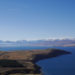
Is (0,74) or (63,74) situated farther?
(63,74)

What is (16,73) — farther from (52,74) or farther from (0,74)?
(52,74)

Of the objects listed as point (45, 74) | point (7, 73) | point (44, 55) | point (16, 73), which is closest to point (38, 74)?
point (45, 74)

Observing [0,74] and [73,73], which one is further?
[73,73]

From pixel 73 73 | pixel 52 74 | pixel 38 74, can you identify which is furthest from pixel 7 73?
pixel 73 73

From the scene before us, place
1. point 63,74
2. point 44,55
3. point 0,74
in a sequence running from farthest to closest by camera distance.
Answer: point 44,55, point 63,74, point 0,74

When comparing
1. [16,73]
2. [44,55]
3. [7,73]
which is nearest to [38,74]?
[16,73]


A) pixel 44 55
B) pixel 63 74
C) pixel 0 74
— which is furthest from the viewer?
pixel 44 55

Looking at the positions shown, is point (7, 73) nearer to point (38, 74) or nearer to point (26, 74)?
point (26, 74)
